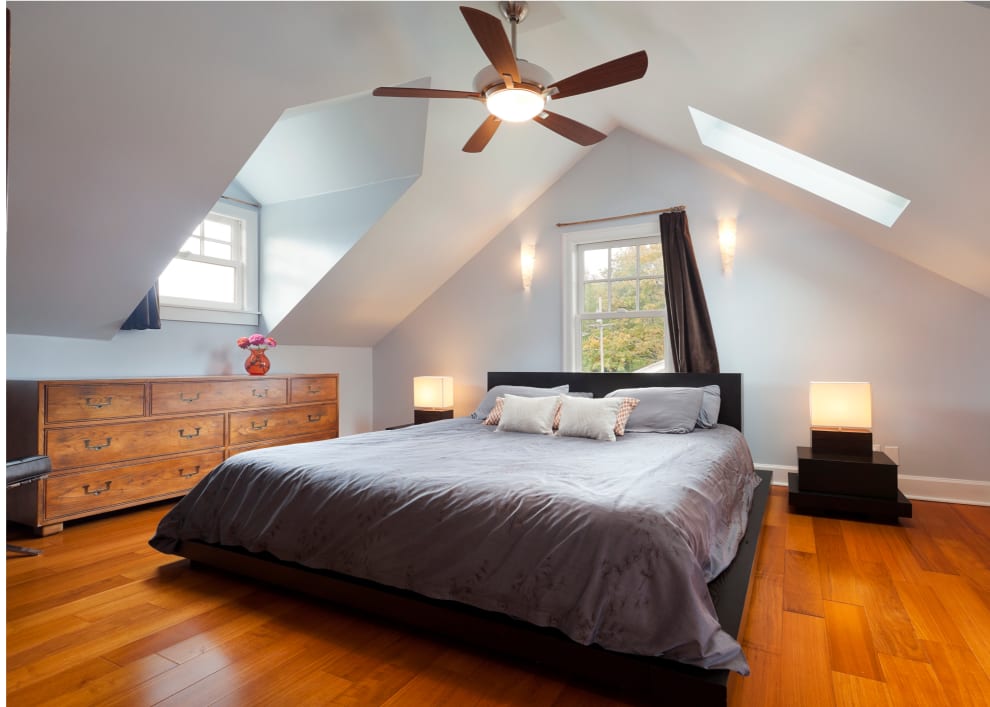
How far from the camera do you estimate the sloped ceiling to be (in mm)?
1882

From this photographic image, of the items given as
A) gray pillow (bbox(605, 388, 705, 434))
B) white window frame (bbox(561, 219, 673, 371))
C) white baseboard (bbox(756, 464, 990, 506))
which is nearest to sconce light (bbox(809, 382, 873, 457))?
white baseboard (bbox(756, 464, 990, 506))

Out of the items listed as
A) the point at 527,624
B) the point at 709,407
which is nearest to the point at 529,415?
the point at 709,407

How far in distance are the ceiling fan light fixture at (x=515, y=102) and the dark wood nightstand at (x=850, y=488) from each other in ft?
8.51

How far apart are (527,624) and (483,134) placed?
92.3 inches

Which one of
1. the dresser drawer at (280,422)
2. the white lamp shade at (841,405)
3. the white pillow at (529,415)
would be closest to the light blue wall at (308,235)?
the dresser drawer at (280,422)

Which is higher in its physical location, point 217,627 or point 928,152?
point 928,152

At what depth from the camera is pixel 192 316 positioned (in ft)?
14.0

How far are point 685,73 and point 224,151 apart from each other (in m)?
2.39

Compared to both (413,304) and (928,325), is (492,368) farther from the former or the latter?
(928,325)

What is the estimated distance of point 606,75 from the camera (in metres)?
2.31

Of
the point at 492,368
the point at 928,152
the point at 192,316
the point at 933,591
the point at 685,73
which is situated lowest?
the point at 933,591

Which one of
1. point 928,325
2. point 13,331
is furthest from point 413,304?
point 928,325

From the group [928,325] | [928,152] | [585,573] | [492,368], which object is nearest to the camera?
[585,573]

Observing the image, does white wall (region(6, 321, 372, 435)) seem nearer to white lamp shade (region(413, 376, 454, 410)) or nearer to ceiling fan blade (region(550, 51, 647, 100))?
white lamp shade (region(413, 376, 454, 410))
